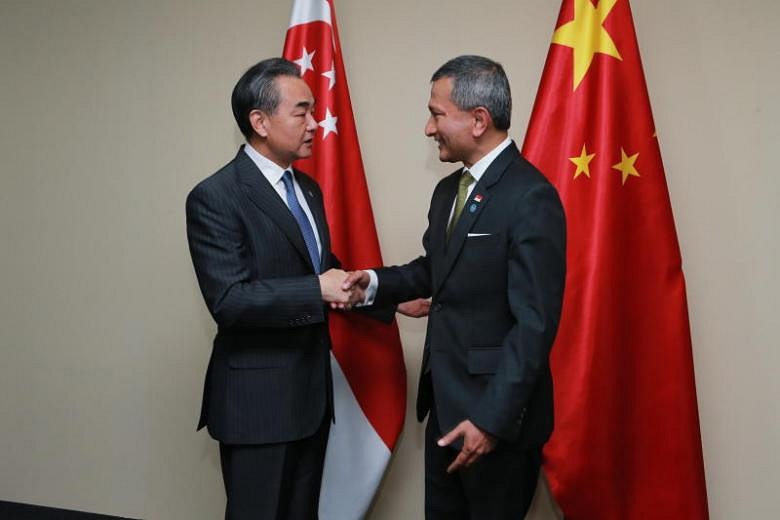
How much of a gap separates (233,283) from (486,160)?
0.66 metres

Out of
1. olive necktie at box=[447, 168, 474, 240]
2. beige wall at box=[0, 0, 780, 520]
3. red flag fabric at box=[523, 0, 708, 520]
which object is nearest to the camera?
olive necktie at box=[447, 168, 474, 240]

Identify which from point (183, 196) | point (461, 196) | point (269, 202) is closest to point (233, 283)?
point (269, 202)

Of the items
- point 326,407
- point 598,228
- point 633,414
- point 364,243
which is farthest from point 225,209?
point 633,414

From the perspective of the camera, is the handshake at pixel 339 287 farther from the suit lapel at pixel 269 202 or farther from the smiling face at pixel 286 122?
the smiling face at pixel 286 122

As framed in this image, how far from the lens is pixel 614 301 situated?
223cm

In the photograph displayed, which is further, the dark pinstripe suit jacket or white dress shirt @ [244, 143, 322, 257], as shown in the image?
white dress shirt @ [244, 143, 322, 257]

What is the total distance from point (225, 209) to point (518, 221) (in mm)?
695

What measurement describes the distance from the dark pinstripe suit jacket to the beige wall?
0.86 metres

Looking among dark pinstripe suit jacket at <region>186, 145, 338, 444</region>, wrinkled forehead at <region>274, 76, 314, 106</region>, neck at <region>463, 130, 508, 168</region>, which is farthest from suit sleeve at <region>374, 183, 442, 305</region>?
wrinkled forehead at <region>274, 76, 314, 106</region>

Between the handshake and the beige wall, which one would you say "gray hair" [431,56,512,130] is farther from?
the beige wall

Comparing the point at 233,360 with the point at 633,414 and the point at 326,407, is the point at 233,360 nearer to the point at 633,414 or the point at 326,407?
the point at 326,407

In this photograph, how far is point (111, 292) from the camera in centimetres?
301

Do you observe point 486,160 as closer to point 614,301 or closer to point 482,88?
point 482,88

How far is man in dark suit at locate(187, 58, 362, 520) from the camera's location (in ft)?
5.83
